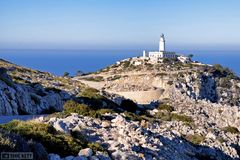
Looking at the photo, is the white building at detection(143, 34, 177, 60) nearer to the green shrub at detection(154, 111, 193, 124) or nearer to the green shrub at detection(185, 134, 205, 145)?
the green shrub at detection(154, 111, 193, 124)

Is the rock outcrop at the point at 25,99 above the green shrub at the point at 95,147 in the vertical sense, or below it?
below

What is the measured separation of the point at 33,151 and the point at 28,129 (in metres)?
2.46

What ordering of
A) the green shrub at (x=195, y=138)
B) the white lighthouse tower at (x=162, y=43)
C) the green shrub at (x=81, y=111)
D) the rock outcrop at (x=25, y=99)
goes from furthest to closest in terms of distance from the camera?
the white lighthouse tower at (x=162, y=43) < the rock outcrop at (x=25, y=99) < the green shrub at (x=195, y=138) < the green shrub at (x=81, y=111)

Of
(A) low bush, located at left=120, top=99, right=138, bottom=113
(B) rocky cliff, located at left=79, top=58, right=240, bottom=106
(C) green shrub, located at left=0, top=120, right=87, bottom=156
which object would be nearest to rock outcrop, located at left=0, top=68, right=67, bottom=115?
(A) low bush, located at left=120, top=99, right=138, bottom=113

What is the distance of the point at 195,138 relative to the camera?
22109 mm

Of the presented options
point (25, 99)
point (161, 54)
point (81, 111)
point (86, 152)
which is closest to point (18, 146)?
point (86, 152)

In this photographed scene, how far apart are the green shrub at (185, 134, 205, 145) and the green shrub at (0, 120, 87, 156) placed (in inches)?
391

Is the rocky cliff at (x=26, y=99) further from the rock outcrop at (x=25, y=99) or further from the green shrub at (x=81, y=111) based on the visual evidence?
the green shrub at (x=81, y=111)

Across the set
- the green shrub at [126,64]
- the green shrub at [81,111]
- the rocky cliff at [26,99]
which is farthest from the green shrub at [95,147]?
the green shrub at [126,64]

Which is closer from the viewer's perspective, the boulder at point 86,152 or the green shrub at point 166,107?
the boulder at point 86,152

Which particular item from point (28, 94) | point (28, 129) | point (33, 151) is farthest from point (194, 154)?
point (28, 94)

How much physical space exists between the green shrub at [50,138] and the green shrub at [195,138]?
9929 millimetres

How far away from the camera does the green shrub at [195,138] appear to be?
21.5 m

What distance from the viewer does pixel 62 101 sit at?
93.8ft
